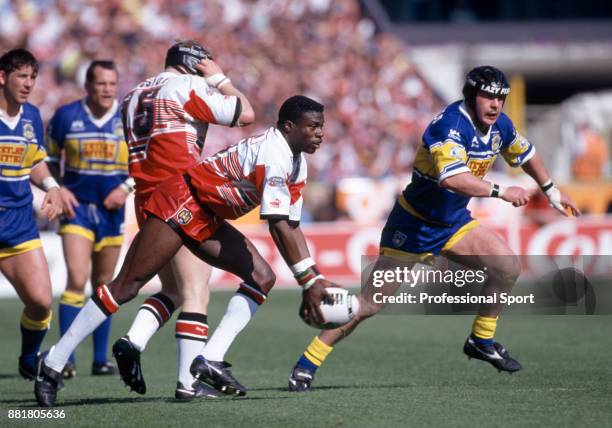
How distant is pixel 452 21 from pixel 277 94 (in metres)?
10.2

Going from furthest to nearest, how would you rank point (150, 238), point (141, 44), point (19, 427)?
point (141, 44) → point (150, 238) → point (19, 427)

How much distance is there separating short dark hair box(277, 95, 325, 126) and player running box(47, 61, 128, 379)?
310 cm

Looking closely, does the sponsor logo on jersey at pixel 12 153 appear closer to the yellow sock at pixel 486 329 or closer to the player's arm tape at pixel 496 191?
the player's arm tape at pixel 496 191

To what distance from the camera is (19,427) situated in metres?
6.42

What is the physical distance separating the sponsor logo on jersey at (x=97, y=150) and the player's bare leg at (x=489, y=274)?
3305mm

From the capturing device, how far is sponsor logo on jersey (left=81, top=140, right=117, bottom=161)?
9844 mm

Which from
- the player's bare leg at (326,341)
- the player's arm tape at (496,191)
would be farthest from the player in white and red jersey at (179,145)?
the player's arm tape at (496,191)

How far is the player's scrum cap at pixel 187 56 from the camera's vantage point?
756 cm

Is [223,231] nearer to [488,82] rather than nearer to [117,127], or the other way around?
[488,82]

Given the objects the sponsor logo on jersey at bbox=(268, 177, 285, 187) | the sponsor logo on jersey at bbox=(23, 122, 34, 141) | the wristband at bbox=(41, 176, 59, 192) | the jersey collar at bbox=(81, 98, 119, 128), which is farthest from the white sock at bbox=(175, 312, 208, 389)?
the jersey collar at bbox=(81, 98, 119, 128)

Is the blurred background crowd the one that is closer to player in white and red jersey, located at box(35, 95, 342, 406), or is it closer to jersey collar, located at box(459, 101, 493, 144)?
jersey collar, located at box(459, 101, 493, 144)

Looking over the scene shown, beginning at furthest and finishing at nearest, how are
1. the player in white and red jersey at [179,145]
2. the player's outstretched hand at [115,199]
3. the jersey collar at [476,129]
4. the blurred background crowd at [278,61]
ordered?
the blurred background crowd at [278,61] → the player's outstretched hand at [115,199] → the jersey collar at [476,129] → the player in white and red jersey at [179,145]

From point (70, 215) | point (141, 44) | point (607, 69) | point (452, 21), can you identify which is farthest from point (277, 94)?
point (70, 215)

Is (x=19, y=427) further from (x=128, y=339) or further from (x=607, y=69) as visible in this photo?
(x=607, y=69)
